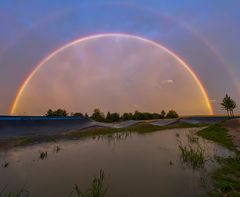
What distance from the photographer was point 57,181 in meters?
7.67

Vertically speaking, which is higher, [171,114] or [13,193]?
[171,114]

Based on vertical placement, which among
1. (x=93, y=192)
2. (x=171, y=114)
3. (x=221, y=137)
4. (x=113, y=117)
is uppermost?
(x=171, y=114)

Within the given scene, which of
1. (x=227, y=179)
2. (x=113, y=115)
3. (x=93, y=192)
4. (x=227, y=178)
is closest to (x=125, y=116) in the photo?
(x=113, y=115)

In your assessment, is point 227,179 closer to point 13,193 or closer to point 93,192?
point 93,192

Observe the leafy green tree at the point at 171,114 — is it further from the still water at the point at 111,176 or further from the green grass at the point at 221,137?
the still water at the point at 111,176

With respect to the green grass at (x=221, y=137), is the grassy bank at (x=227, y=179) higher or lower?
lower

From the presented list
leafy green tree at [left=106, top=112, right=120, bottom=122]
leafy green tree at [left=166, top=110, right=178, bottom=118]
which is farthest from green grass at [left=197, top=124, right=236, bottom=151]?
leafy green tree at [left=166, top=110, right=178, bottom=118]

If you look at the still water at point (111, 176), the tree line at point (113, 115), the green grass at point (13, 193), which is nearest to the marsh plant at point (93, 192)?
the still water at point (111, 176)

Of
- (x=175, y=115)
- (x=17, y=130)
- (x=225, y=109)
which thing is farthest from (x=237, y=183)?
(x=175, y=115)

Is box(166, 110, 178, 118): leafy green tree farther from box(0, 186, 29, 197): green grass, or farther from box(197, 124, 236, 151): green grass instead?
box(0, 186, 29, 197): green grass

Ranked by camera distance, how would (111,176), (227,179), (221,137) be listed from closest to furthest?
(227,179)
(111,176)
(221,137)

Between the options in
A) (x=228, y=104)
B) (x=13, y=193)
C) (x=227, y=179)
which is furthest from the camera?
(x=228, y=104)

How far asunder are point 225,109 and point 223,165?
8727 centimetres

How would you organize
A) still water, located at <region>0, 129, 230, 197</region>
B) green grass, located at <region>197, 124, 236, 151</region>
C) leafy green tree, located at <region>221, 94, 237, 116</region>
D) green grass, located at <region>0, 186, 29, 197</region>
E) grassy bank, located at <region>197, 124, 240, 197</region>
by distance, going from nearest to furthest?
grassy bank, located at <region>197, 124, 240, 197</region>, green grass, located at <region>0, 186, 29, 197</region>, still water, located at <region>0, 129, 230, 197</region>, green grass, located at <region>197, 124, 236, 151</region>, leafy green tree, located at <region>221, 94, 237, 116</region>
